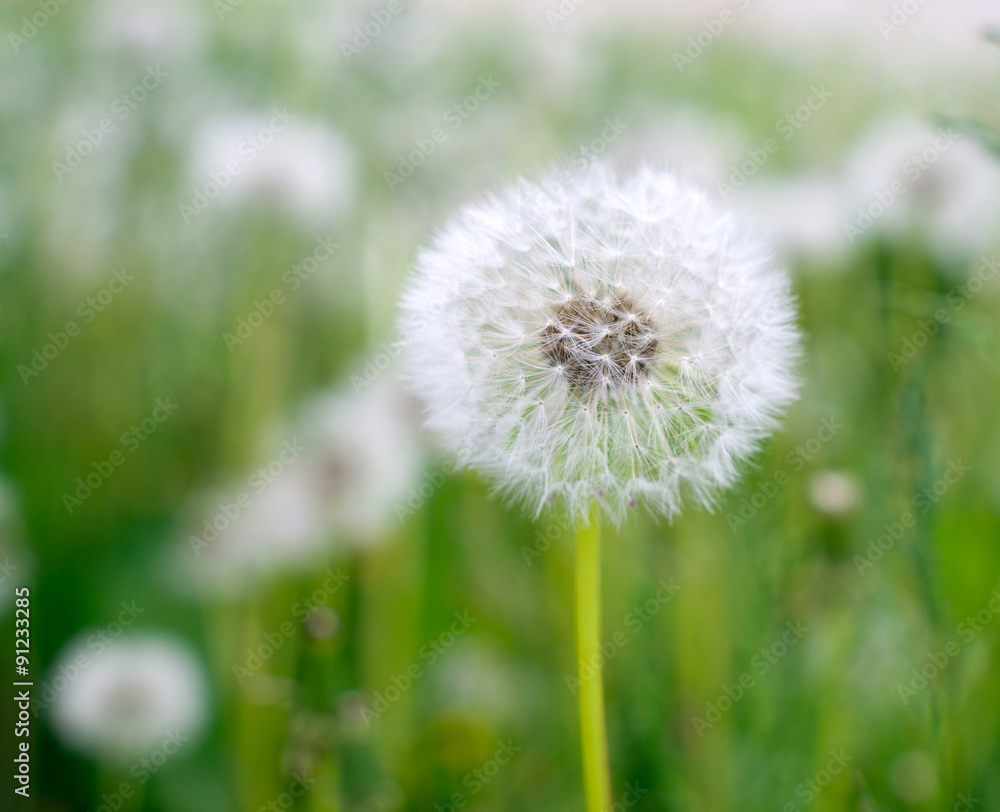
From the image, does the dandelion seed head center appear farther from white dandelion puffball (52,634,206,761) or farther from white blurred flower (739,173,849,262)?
white blurred flower (739,173,849,262)

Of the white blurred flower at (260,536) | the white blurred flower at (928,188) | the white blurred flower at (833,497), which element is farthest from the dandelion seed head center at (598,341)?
the white blurred flower at (928,188)

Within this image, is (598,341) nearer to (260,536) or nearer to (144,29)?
(260,536)

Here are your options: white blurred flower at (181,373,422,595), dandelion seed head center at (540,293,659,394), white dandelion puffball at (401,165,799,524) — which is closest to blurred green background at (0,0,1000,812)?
white blurred flower at (181,373,422,595)

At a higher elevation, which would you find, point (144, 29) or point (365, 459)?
point (144, 29)

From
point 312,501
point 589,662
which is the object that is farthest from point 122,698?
point 589,662

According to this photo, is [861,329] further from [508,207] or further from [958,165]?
[508,207]

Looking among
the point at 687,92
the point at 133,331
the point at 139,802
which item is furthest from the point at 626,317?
the point at 687,92

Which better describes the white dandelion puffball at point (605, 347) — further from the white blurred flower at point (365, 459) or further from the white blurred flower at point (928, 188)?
the white blurred flower at point (928, 188)
